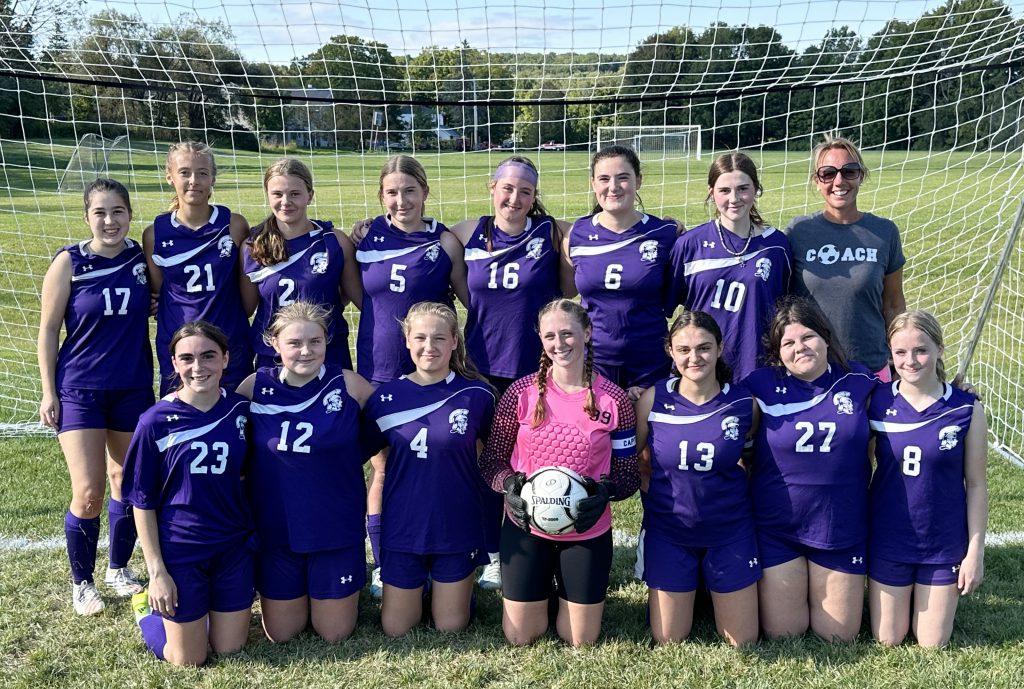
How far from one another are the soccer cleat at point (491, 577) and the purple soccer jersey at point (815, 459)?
1.13 m

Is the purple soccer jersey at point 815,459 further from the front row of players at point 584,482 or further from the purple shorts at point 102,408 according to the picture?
the purple shorts at point 102,408

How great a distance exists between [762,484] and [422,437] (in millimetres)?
1223

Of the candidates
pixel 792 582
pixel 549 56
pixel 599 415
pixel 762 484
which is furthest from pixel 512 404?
pixel 549 56

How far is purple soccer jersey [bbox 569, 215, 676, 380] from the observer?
11.3 feet

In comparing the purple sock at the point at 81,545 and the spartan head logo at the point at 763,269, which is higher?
the spartan head logo at the point at 763,269

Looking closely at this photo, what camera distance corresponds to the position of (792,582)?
319cm

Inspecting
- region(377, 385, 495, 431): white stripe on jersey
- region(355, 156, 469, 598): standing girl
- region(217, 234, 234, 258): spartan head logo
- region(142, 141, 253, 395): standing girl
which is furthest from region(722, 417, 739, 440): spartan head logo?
region(217, 234, 234, 258): spartan head logo

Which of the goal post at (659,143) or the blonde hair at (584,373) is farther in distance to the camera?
the goal post at (659,143)

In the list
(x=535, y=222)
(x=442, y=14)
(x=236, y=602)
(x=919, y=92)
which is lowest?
(x=236, y=602)

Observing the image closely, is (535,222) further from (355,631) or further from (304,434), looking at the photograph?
(355,631)

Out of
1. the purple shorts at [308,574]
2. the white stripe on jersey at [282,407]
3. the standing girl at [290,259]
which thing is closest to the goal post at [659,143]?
the standing girl at [290,259]

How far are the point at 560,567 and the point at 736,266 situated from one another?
4.24ft

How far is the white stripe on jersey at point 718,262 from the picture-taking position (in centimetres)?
338

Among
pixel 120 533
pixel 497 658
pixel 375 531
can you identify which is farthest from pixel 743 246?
pixel 120 533
